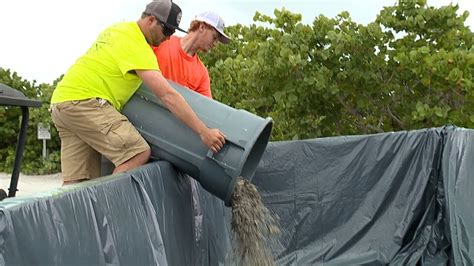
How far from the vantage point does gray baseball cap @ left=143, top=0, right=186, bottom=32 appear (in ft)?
11.6

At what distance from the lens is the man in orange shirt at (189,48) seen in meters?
4.17

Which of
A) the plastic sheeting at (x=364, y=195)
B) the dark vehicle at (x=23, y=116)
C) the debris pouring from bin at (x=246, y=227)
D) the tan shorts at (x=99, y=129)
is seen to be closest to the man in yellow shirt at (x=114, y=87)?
the tan shorts at (x=99, y=129)

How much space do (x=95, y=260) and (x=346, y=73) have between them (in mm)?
7515

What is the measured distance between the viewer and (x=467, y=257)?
5.05m

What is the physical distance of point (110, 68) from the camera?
11.6 feet

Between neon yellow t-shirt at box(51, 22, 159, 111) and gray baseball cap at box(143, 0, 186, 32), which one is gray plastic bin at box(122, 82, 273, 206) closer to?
neon yellow t-shirt at box(51, 22, 159, 111)

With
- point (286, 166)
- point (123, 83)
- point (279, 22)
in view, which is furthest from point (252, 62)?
point (123, 83)

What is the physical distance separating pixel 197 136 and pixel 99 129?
1.71 ft

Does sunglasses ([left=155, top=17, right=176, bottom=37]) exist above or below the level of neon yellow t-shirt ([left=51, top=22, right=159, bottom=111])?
above

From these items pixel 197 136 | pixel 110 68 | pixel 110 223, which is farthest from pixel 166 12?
pixel 110 223

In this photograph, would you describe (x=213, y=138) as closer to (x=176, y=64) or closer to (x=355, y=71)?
(x=176, y=64)

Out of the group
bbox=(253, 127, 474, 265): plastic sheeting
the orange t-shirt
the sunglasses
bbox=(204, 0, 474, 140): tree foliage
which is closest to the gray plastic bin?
the sunglasses

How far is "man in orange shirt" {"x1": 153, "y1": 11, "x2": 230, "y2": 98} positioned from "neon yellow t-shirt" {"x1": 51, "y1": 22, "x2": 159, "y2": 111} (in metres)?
0.61

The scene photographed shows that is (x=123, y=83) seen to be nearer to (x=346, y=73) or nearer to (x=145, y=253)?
(x=145, y=253)
